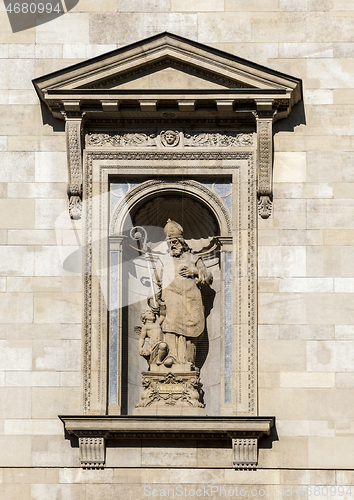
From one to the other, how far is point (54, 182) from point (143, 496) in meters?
4.66

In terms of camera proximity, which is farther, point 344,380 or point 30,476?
point 344,380

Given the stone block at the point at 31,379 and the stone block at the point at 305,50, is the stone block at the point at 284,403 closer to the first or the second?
the stone block at the point at 31,379

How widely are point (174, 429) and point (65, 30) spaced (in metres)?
6.15

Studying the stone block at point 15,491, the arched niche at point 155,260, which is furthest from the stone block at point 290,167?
the stone block at point 15,491

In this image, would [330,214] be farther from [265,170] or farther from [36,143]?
[36,143]

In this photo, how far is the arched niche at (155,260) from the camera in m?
17.7

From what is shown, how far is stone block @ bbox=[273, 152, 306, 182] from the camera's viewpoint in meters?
18.0

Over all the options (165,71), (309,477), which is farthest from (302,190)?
(309,477)

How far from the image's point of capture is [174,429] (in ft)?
55.5

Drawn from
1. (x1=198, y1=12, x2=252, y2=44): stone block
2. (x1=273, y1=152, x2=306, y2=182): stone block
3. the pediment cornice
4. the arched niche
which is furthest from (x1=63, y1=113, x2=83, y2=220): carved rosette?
(x1=273, y1=152, x2=306, y2=182): stone block

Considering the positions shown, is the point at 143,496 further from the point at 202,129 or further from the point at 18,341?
the point at 202,129

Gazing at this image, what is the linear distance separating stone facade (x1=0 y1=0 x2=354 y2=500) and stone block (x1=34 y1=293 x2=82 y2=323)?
20 mm

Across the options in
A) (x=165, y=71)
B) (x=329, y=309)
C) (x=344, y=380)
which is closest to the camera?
(x=344, y=380)

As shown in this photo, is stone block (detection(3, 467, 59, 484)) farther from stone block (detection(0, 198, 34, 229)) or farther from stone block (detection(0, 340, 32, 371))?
stone block (detection(0, 198, 34, 229))
